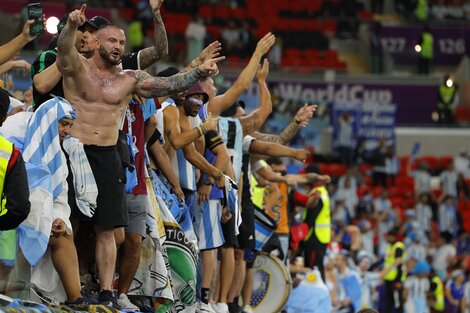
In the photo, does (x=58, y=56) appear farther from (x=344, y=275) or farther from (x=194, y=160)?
(x=344, y=275)

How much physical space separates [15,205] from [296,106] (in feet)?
73.3

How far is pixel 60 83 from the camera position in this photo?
9.95 meters

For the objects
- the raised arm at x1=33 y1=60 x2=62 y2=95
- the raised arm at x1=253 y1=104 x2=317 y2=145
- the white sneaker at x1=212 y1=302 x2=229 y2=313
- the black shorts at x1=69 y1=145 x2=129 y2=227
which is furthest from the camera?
the raised arm at x1=253 y1=104 x2=317 y2=145

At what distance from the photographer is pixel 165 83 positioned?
10.3m

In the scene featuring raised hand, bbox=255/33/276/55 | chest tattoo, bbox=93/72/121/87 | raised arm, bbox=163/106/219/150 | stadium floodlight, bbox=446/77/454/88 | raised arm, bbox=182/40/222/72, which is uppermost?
raised hand, bbox=255/33/276/55

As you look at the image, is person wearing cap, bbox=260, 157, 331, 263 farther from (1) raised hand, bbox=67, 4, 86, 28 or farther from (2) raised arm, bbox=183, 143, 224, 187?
(1) raised hand, bbox=67, 4, 86, 28

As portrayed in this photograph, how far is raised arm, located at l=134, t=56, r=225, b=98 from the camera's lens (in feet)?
33.5

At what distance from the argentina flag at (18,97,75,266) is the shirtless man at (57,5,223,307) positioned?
0.21 m

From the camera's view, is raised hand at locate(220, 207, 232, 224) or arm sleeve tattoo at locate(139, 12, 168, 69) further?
raised hand at locate(220, 207, 232, 224)

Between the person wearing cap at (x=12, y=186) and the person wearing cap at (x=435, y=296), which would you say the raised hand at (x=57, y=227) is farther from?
the person wearing cap at (x=435, y=296)

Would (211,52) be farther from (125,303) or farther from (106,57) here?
(125,303)

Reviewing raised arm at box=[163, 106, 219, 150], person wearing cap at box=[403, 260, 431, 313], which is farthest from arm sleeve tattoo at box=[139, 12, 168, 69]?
person wearing cap at box=[403, 260, 431, 313]

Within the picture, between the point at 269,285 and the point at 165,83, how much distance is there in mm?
4499

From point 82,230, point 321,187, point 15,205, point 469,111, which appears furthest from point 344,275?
point 469,111
